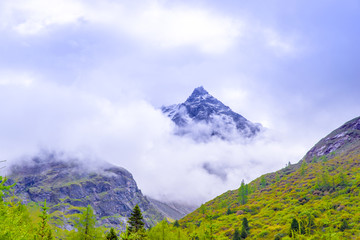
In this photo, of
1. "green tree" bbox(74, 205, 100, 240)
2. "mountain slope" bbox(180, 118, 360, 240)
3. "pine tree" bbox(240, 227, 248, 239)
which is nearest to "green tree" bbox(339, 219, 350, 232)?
"mountain slope" bbox(180, 118, 360, 240)

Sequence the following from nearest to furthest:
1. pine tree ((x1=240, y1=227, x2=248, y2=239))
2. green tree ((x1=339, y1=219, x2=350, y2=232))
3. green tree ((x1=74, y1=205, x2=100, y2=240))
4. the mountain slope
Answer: green tree ((x1=74, y1=205, x2=100, y2=240)) < green tree ((x1=339, y1=219, x2=350, y2=232)) < the mountain slope < pine tree ((x1=240, y1=227, x2=248, y2=239))

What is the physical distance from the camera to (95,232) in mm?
42250

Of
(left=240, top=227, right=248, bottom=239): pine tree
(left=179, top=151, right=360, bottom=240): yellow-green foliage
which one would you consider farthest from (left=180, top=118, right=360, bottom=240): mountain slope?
(left=240, top=227, right=248, bottom=239): pine tree

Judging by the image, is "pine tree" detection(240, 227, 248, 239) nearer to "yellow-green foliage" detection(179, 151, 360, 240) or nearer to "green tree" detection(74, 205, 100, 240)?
"yellow-green foliage" detection(179, 151, 360, 240)

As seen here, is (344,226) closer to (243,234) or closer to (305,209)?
(305,209)

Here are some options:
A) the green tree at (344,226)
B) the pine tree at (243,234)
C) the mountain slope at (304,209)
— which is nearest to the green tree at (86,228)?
the mountain slope at (304,209)

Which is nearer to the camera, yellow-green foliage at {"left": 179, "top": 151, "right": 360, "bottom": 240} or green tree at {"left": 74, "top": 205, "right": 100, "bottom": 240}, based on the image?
green tree at {"left": 74, "top": 205, "right": 100, "bottom": 240}

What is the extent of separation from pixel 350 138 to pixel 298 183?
92.8 m

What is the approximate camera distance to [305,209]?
74.5 metres

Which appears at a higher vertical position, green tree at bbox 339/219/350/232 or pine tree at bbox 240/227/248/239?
→ pine tree at bbox 240/227/248/239

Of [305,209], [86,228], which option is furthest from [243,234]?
[86,228]

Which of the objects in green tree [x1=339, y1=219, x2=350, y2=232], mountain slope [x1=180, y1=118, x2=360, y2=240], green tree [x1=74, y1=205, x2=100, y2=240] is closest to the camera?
green tree [x1=74, y1=205, x2=100, y2=240]

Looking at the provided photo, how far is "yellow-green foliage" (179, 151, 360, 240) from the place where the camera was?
58312mm

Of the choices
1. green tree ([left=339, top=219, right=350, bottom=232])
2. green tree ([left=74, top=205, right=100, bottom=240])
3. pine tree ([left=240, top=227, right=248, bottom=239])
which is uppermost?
green tree ([left=74, top=205, right=100, bottom=240])
